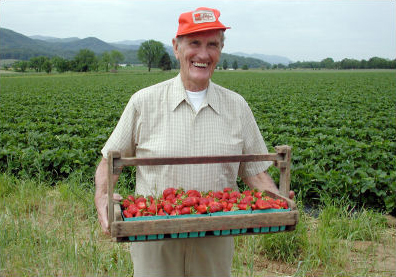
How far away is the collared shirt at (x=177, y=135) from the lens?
2.34 metres

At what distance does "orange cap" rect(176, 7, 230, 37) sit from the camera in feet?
7.44

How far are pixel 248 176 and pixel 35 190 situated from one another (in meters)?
3.79

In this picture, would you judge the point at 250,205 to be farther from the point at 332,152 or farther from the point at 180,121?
the point at 332,152

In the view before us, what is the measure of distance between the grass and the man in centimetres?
72

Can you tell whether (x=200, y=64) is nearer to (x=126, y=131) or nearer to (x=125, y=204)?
(x=126, y=131)

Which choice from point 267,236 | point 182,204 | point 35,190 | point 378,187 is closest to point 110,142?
point 182,204

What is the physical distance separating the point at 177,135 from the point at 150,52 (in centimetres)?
12348

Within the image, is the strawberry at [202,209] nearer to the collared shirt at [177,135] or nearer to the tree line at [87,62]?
the collared shirt at [177,135]

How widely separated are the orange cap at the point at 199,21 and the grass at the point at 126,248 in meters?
1.76

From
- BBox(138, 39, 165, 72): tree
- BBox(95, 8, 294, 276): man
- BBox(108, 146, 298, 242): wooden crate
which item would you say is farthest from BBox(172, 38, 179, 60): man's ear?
BBox(138, 39, 165, 72): tree

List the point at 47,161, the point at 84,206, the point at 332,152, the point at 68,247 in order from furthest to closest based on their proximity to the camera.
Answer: the point at 332,152 → the point at 47,161 → the point at 84,206 → the point at 68,247

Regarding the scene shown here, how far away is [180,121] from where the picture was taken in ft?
7.83

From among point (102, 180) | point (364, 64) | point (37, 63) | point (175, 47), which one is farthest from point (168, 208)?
point (364, 64)

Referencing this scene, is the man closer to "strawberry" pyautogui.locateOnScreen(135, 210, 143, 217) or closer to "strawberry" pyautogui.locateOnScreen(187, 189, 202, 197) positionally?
"strawberry" pyautogui.locateOnScreen(187, 189, 202, 197)
